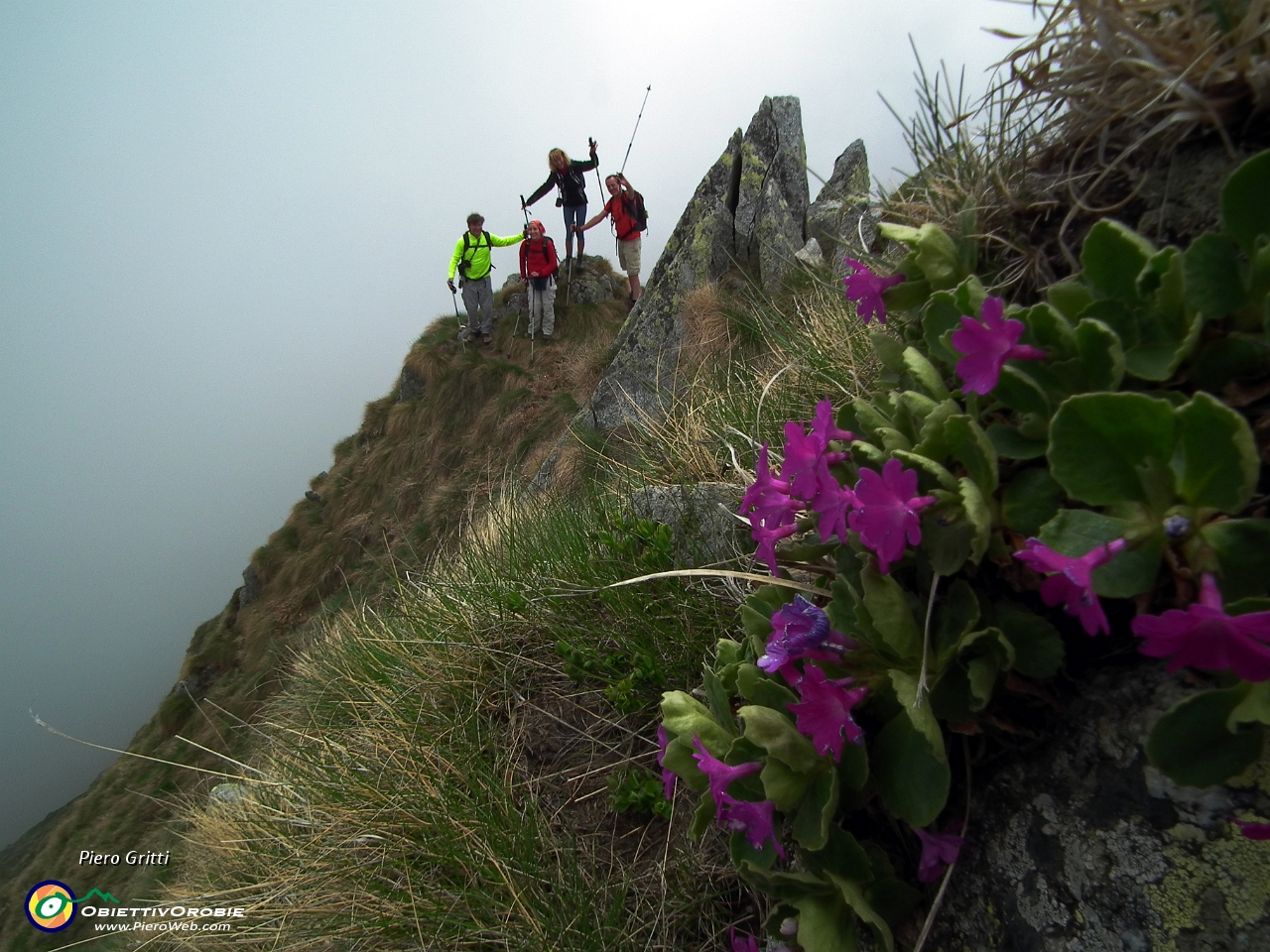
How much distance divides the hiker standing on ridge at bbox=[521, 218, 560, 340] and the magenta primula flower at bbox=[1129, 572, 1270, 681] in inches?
594

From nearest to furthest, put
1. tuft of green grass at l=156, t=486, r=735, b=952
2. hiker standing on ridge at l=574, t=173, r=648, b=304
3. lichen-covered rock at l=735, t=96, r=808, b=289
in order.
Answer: tuft of green grass at l=156, t=486, r=735, b=952 → lichen-covered rock at l=735, t=96, r=808, b=289 → hiker standing on ridge at l=574, t=173, r=648, b=304

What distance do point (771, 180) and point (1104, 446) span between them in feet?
35.6

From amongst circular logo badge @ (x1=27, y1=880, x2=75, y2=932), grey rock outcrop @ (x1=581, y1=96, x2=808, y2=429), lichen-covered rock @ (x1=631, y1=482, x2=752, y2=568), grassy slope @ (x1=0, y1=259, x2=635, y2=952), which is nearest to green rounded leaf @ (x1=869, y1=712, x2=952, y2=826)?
lichen-covered rock @ (x1=631, y1=482, x2=752, y2=568)

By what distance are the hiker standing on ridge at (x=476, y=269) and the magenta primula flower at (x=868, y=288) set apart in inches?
565

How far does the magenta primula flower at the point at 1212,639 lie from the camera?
604 millimetres

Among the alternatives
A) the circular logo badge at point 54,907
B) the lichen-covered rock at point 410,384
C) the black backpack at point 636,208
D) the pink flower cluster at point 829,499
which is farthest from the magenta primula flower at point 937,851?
the lichen-covered rock at point 410,384

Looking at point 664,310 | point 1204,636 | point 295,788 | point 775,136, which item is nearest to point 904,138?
point 1204,636

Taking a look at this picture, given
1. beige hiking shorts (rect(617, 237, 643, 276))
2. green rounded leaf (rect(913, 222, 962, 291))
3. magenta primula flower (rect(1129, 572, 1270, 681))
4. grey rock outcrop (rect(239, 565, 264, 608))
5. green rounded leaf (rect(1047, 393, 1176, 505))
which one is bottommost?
magenta primula flower (rect(1129, 572, 1270, 681))

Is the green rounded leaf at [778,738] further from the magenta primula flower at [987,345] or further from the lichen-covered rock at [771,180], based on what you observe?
the lichen-covered rock at [771,180]

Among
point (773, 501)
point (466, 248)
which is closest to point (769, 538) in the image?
point (773, 501)

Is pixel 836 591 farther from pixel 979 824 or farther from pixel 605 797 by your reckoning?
pixel 605 797

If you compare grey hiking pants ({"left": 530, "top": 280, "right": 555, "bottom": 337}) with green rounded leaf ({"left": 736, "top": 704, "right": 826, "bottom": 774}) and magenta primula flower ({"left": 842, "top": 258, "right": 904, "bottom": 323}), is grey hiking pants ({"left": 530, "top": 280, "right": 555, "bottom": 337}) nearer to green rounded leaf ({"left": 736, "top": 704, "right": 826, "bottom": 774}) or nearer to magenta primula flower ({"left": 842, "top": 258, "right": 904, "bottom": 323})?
magenta primula flower ({"left": 842, "top": 258, "right": 904, "bottom": 323})

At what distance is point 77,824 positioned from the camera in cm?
1422

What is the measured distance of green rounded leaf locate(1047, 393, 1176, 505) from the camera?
75 cm
